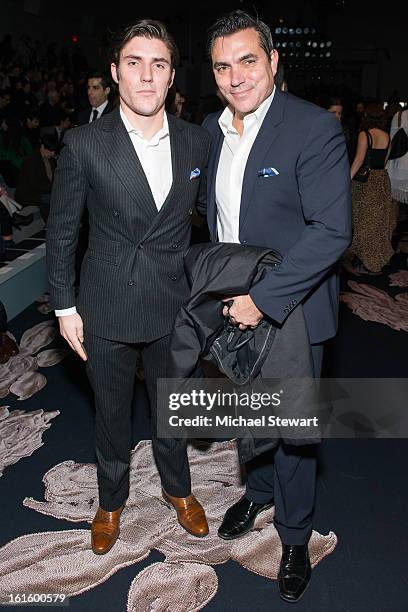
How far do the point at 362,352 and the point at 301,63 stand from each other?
45.7 feet

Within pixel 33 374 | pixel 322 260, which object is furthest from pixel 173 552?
pixel 33 374

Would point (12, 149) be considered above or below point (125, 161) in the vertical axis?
below

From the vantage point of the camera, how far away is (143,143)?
1828 mm

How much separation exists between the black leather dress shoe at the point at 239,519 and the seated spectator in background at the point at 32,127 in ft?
20.4

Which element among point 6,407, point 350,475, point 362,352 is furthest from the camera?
point 362,352

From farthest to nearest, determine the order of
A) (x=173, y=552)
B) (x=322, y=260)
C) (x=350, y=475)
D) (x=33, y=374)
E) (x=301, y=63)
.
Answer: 1. (x=301, y=63)
2. (x=33, y=374)
3. (x=350, y=475)
4. (x=173, y=552)
5. (x=322, y=260)

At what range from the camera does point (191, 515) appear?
2.27 metres

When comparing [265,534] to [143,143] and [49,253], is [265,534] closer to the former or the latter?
[49,253]

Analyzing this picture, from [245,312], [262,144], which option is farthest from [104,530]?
[262,144]

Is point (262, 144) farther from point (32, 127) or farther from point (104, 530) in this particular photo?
point (32, 127)

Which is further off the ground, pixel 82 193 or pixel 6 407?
pixel 82 193

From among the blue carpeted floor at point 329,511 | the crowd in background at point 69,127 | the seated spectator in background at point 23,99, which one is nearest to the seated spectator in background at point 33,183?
the crowd in background at point 69,127

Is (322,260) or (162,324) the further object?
(162,324)

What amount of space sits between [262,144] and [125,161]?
38 centimetres
